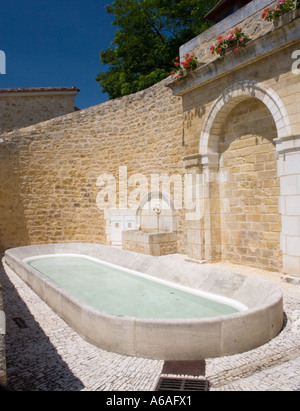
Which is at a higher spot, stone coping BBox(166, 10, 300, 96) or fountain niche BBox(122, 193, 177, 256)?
stone coping BBox(166, 10, 300, 96)

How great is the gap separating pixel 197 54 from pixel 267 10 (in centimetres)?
214

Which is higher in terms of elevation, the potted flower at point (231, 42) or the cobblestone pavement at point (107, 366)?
the potted flower at point (231, 42)

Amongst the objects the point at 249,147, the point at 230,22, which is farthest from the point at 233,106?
the point at 230,22

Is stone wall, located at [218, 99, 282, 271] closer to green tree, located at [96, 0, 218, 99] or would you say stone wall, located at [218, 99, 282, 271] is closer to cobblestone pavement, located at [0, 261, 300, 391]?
cobblestone pavement, located at [0, 261, 300, 391]

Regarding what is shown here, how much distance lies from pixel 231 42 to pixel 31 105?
39.0ft

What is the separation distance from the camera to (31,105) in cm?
1580

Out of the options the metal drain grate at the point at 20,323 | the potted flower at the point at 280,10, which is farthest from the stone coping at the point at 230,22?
the metal drain grate at the point at 20,323

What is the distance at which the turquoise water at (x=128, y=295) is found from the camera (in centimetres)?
443

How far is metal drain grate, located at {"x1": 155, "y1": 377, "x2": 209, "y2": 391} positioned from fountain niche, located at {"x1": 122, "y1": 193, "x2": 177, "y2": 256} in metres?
5.54

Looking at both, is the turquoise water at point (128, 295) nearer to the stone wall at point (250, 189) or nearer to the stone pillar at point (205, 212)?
the stone pillar at point (205, 212)

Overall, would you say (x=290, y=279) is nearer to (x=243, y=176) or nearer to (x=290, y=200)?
(x=290, y=200)

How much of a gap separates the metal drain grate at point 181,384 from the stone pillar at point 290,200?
3.33 meters

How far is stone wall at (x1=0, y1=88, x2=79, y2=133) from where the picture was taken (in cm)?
1554

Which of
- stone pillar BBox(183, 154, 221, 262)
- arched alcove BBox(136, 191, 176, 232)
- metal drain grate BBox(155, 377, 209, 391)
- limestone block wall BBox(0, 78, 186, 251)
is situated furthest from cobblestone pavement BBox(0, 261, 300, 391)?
limestone block wall BBox(0, 78, 186, 251)
